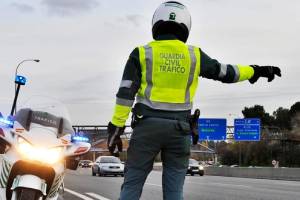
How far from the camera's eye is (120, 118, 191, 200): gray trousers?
4.44 m

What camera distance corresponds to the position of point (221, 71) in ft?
15.6

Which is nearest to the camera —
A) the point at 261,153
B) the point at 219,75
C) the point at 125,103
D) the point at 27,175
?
the point at 125,103

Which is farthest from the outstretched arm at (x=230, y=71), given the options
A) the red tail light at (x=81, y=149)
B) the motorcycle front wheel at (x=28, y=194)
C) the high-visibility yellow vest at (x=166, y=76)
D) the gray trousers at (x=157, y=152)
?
the motorcycle front wheel at (x=28, y=194)

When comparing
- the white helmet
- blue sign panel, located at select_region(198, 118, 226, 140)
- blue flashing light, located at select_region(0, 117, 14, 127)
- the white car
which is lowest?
the white car

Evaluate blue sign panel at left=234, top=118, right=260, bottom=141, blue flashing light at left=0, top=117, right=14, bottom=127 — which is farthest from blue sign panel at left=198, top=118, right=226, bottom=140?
blue flashing light at left=0, top=117, right=14, bottom=127

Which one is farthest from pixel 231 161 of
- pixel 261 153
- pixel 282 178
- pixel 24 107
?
pixel 24 107

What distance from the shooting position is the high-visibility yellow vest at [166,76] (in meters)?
4.51

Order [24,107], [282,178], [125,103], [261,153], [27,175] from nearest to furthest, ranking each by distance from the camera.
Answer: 1. [125,103]
2. [27,175]
3. [24,107]
4. [282,178]
5. [261,153]

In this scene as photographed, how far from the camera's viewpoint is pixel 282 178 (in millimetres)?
32844

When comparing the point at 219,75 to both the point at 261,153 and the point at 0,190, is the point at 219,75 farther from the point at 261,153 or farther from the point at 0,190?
the point at 261,153

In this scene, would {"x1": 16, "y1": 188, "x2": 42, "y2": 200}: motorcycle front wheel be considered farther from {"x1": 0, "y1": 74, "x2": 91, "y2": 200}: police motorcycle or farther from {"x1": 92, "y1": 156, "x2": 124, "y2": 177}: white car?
{"x1": 92, "y1": 156, "x2": 124, "y2": 177}: white car

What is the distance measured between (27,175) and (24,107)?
87 cm

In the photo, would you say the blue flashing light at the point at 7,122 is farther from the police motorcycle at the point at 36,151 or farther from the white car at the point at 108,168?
the white car at the point at 108,168

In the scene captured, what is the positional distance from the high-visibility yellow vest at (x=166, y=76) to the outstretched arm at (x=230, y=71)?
0.42ft
